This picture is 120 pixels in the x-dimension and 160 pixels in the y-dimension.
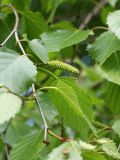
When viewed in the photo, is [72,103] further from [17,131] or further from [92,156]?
[17,131]

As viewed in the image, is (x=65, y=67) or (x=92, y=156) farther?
(x=65, y=67)

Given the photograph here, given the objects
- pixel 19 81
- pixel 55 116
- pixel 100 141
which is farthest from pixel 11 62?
pixel 55 116

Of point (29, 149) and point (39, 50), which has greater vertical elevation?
point (39, 50)

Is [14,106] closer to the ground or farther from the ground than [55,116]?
farther from the ground

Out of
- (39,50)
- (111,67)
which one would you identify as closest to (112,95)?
(111,67)

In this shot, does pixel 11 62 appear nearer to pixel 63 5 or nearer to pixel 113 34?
pixel 113 34

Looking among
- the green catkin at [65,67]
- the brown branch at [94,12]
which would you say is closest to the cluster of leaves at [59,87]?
the green catkin at [65,67]
